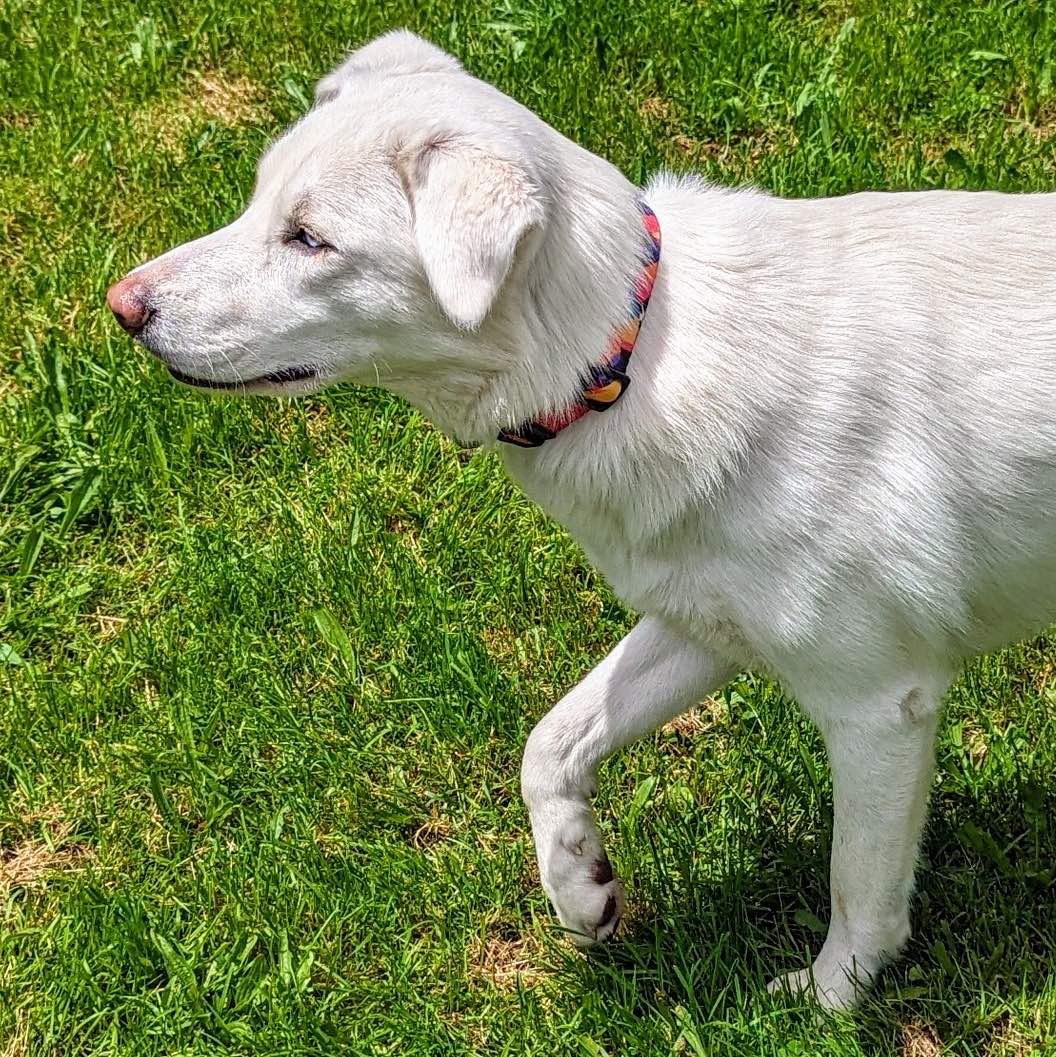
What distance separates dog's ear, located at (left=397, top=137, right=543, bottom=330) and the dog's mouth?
1.32ft

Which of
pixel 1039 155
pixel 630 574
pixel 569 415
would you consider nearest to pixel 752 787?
pixel 630 574

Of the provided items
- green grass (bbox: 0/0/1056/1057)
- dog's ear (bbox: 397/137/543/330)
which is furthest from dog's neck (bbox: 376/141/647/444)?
green grass (bbox: 0/0/1056/1057)

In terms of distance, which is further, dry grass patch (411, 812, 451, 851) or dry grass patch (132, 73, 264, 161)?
dry grass patch (132, 73, 264, 161)

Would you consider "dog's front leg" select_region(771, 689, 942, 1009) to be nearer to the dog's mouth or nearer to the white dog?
the white dog

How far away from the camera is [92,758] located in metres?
3.89

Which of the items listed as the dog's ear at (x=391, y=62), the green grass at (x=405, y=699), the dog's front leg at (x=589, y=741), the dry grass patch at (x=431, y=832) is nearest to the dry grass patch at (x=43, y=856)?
the green grass at (x=405, y=699)

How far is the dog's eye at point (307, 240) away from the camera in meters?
2.72

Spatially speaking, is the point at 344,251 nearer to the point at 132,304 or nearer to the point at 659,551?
the point at 132,304

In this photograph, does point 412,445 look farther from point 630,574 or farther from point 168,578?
point 630,574

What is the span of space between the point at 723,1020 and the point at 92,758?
5.78 feet

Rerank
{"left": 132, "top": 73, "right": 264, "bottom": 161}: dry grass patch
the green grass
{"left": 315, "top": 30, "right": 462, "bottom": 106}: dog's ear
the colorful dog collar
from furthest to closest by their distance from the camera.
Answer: {"left": 132, "top": 73, "right": 264, "bottom": 161}: dry grass patch → the green grass → {"left": 315, "top": 30, "right": 462, "bottom": 106}: dog's ear → the colorful dog collar

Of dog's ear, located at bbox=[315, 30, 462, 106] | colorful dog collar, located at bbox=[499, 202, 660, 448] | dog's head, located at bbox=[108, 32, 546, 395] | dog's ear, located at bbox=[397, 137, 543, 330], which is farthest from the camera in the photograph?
dog's ear, located at bbox=[315, 30, 462, 106]

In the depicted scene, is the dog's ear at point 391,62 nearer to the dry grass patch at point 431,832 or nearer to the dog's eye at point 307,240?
the dog's eye at point 307,240

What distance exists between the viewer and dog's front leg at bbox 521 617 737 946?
10.5 ft
